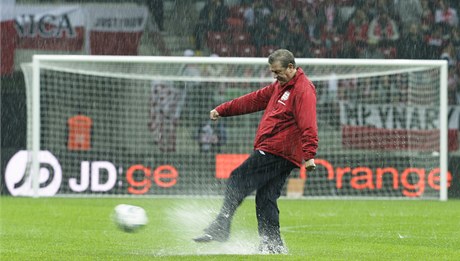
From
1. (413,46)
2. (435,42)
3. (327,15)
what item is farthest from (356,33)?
(435,42)

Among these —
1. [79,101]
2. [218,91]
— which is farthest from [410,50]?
[79,101]

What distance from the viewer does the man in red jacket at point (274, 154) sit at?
9.18 meters

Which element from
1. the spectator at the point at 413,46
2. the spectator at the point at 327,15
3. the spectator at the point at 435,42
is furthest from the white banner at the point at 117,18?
the spectator at the point at 435,42

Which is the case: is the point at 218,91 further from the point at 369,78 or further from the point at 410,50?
the point at 410,50

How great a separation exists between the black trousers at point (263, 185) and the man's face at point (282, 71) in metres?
0.66

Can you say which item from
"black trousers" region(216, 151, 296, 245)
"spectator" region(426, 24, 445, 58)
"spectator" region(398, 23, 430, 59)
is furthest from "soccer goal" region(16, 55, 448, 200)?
"black trousers" region(216, 151, 296, 245)

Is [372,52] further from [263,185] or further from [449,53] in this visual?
[263,185]

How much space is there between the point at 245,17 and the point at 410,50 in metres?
3.78

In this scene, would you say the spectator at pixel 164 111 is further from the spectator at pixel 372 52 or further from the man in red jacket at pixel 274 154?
the man in red jacket at pixel 274 154

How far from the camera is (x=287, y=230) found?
1266cm

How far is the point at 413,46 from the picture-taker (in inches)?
958

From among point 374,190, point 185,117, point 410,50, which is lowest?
point 374,190

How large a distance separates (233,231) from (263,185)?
247 centimetres

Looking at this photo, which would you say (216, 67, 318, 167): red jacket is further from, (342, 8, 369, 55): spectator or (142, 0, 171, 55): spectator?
(342, 8, 369, 55): spectator
